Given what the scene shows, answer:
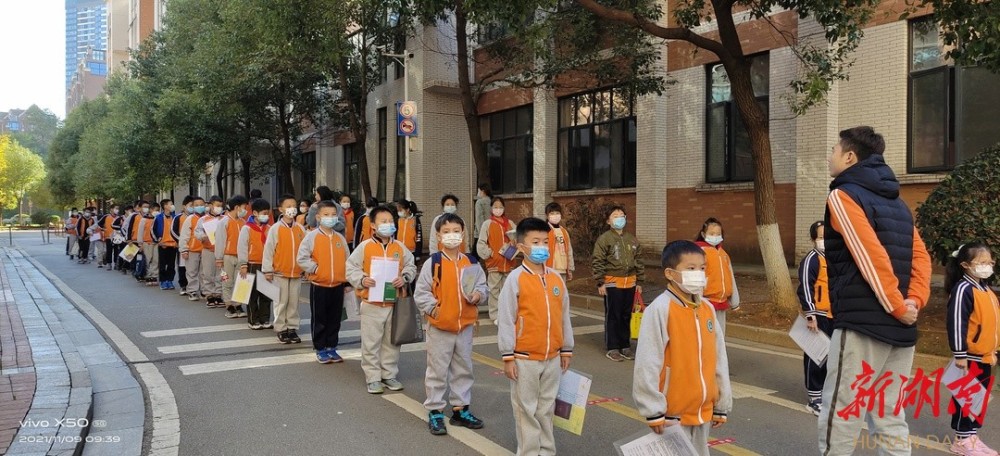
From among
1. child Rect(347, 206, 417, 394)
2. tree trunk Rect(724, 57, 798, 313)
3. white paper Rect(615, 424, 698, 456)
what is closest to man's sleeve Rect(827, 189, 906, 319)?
white paper Rect(615, 424, 698, 456)

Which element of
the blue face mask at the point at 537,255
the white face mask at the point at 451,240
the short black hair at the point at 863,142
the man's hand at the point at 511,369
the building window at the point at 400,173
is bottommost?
the man's hand at the point at 511,369

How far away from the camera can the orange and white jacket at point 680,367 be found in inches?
142

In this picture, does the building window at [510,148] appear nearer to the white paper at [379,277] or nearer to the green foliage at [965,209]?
the green foliage at [965,209]

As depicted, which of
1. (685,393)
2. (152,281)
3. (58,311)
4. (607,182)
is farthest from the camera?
(607,182)

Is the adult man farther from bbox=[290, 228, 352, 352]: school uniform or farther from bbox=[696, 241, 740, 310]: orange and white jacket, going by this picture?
bbox=[290, 228, 352, 352]: school uniform

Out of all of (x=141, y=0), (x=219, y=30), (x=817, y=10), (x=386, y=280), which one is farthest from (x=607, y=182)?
(x=141, y=0)

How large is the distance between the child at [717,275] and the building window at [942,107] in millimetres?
7135

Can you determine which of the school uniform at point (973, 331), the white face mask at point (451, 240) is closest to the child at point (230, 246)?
the white face mask at point (451, 240)

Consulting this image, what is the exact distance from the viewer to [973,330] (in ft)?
16.0

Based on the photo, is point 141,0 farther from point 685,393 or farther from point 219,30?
point 685,393

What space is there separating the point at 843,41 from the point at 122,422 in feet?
39.9

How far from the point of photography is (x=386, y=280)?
261 inches

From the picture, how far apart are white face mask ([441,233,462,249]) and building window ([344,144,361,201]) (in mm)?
24404

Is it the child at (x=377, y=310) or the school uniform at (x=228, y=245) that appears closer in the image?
the child at (x=377, y=310)
